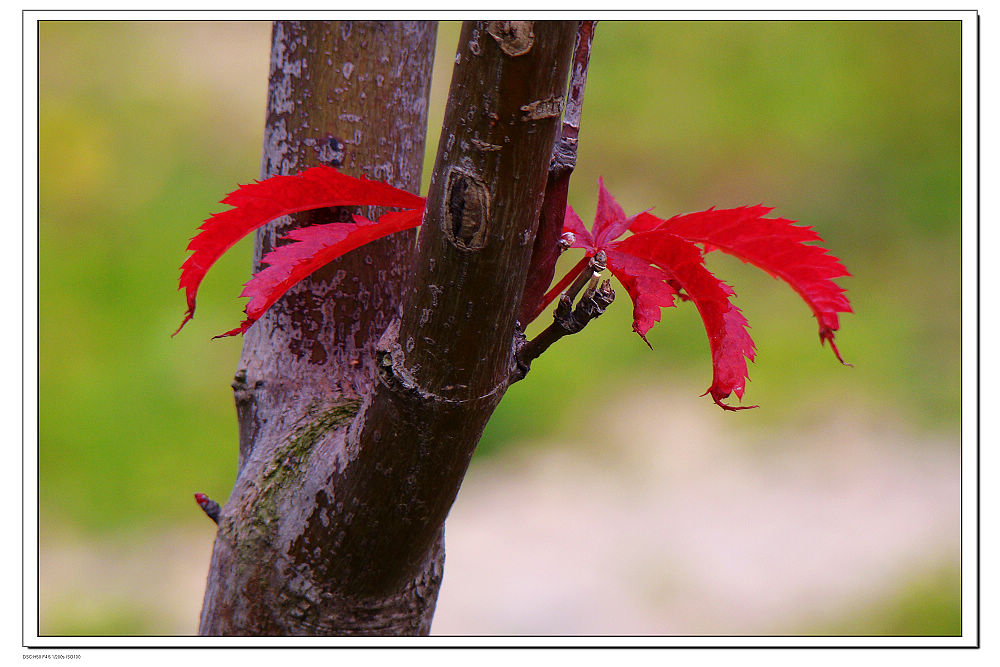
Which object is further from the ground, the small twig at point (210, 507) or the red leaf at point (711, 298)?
the red leaf at point (711, 298)

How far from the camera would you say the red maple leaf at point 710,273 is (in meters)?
0.32

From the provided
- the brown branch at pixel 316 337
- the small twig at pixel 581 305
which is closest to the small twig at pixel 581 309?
the small twig at pixel 581 305

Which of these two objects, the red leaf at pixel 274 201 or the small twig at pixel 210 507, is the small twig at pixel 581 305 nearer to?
the red leaf at pixel 274 201

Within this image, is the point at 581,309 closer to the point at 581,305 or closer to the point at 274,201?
the point at 581,305

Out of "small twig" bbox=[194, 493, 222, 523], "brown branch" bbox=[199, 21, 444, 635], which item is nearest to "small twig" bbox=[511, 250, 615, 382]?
"brown branch" bbox=[199, 21, 444, 635]

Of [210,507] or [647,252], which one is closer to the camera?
[647,252]

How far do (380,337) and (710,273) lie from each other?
0.17m

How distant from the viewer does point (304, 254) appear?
0.36 metres

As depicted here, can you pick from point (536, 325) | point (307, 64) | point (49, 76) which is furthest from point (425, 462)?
point (49, 76)

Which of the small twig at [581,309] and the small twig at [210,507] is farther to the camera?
the small twig at [210,507]

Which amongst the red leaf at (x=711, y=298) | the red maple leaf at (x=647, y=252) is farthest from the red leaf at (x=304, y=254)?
the red leaf at (x=711, y=298)

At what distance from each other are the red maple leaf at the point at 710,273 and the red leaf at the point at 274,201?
3.9 inches

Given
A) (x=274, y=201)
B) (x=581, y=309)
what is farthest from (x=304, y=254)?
(x=581, y=309)
